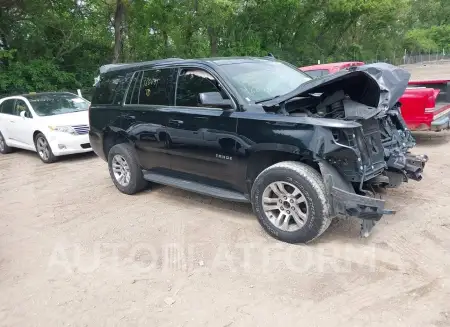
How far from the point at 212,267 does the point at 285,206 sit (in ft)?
3.09

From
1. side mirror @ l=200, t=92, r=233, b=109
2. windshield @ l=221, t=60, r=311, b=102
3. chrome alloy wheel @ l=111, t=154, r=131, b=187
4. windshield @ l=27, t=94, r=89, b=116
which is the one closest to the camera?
side mirror @ l=200, t=92, r=233, b=109

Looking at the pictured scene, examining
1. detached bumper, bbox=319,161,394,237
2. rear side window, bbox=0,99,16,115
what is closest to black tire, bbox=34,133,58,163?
rear side window, bbox=0,99,16,115

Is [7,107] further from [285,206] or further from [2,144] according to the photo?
[285,206]

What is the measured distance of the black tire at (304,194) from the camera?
12.2ft

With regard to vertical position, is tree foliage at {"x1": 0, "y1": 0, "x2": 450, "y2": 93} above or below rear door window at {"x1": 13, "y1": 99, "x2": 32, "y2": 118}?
above

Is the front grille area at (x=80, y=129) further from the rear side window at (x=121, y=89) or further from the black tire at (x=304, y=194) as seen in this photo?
the black tire at (x=304, y=194)

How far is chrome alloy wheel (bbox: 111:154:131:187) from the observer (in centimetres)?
579

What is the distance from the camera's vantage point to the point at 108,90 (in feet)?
19.7

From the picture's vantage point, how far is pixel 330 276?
135 inches

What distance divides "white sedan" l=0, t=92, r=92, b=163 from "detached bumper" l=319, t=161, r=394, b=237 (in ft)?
20.5

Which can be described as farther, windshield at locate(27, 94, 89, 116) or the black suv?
windshield at locate(27, 94, 89, 116)

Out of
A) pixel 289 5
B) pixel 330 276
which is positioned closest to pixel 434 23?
pixel 289 5

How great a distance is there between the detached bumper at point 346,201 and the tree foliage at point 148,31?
14475mm

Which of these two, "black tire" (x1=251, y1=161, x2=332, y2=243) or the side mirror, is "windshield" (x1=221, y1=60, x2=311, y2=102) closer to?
the side mirror
